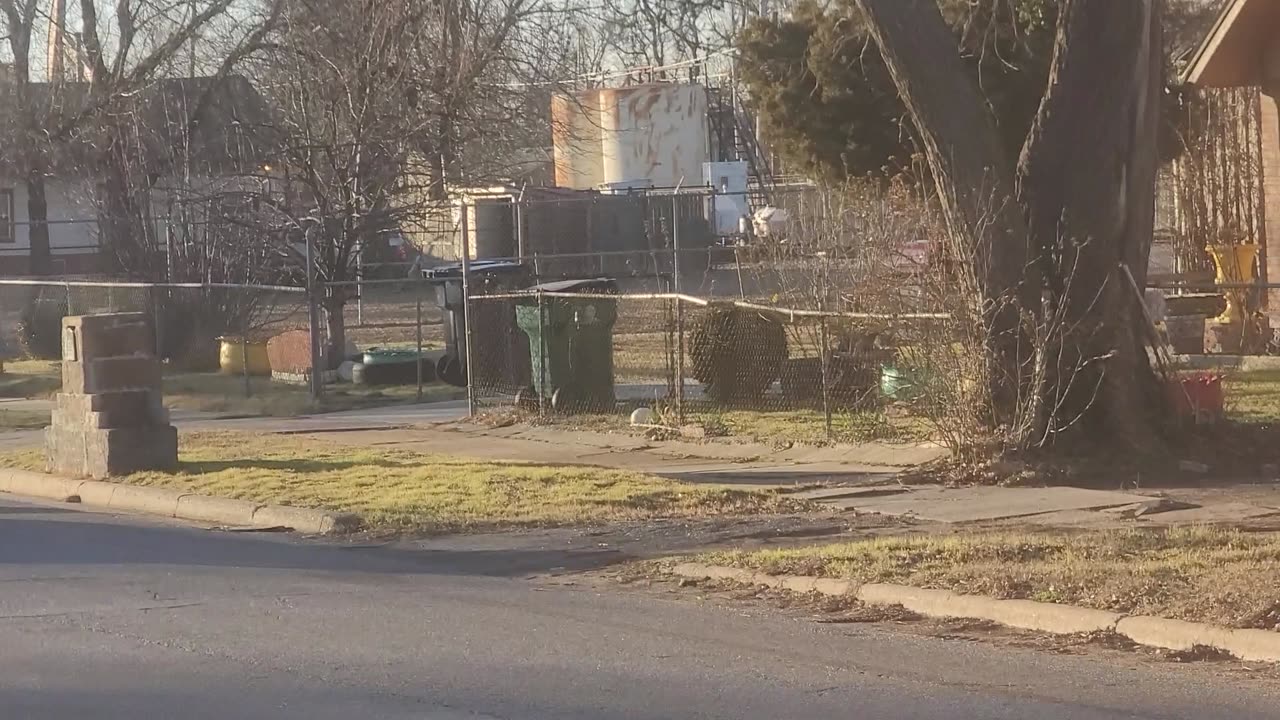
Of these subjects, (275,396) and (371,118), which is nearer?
(275,396)

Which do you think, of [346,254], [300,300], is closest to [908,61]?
[346,254]

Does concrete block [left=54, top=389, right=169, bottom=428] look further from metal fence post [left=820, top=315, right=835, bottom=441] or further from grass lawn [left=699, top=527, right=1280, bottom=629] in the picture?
grass lawn [left=699, top=527, right=1280, bottom=629]

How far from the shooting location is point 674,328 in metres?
18.1

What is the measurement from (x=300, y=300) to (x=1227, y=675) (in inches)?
1134

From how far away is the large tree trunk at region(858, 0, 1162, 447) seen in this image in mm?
13359

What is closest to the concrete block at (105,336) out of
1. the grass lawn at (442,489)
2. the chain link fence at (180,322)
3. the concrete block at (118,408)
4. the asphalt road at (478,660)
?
the concrete block at (118,408)

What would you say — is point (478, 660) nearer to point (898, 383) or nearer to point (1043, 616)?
point (1043, 616)

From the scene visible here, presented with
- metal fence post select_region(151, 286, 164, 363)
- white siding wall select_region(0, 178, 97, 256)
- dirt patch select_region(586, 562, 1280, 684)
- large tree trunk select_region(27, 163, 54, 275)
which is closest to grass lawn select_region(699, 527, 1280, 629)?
dirt patch select_region(586, 562, 1280, 684)

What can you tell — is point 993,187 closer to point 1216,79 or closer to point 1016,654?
point 1016,654

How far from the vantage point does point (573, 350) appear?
61.6 ft

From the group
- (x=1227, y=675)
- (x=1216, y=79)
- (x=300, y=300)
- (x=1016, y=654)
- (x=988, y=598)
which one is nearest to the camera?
(x=1227, y=675)

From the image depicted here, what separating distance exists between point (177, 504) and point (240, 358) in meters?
12.8

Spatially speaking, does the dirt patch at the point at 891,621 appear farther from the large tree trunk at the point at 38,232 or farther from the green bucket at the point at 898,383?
the large tree trunk at the point at 38,232

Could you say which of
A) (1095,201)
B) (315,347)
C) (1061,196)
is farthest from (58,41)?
(1095,201)
